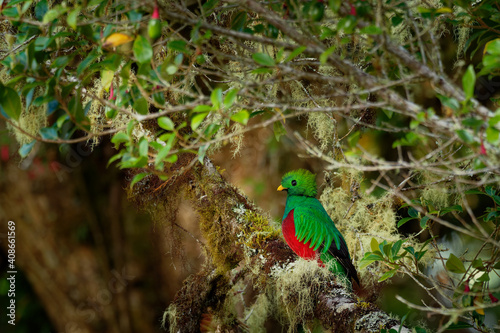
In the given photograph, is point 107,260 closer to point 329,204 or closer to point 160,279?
point 160,279

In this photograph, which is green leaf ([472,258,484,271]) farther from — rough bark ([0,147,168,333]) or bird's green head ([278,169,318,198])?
rough bark ([0,147,168,333])

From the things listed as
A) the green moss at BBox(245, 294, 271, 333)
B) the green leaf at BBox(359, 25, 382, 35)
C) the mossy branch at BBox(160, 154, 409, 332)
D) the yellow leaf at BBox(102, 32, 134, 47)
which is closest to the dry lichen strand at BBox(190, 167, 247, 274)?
the mossy branch at BBox(160, 154, 409, 332)

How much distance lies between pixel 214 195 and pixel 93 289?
171cm

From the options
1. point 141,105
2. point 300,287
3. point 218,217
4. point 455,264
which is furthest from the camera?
point 218,217

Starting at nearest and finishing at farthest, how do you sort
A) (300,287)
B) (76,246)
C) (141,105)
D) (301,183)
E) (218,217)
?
(141,105), (300,287), (218,217), (301,183), (76,246)

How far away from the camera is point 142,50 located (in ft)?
4.25

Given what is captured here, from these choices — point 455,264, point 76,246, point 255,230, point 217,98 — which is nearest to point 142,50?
point 217,98

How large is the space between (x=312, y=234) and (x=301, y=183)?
1.17 ft

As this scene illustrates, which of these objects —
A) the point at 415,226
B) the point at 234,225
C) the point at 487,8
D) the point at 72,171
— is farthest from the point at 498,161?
the point at 72,171

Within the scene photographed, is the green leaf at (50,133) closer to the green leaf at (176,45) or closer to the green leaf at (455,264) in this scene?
the green leaf at (176,45)

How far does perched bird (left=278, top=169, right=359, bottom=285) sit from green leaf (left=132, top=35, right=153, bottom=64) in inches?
59.4

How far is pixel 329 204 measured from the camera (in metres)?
3.44

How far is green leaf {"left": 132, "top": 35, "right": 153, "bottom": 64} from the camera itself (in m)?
1.29

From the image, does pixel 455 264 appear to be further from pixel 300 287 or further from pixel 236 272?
pixel 236 272
